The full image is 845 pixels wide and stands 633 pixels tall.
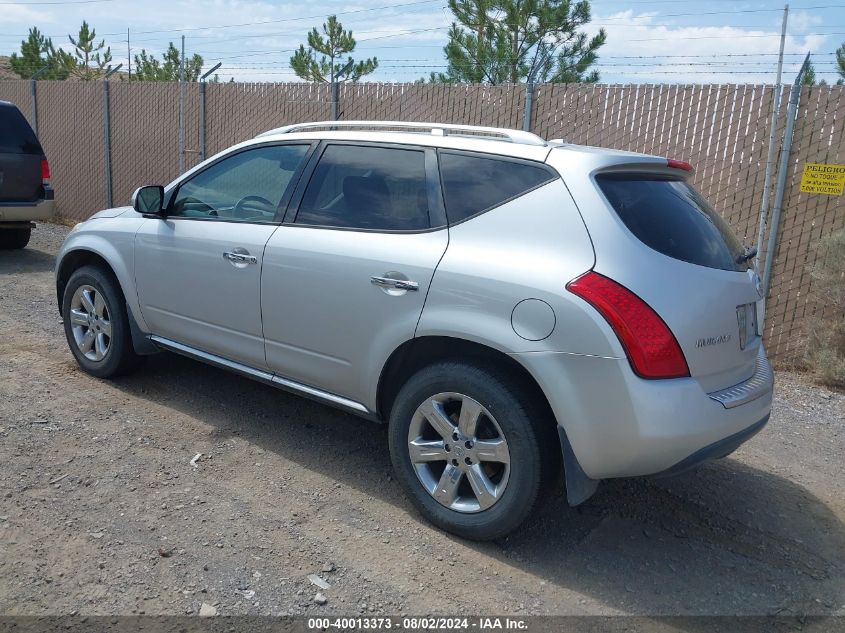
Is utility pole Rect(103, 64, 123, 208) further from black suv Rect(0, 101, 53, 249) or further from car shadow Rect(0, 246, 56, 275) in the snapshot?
black suv Rect(0, 101, 53, 249)

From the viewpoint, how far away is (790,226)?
6898 mm

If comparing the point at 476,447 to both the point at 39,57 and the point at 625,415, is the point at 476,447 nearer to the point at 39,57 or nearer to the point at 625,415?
the point at 625,415

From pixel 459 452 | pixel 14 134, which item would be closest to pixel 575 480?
pixel 459 452

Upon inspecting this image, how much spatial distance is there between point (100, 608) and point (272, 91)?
28.7 ft

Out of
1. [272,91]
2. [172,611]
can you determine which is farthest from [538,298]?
[272,91]

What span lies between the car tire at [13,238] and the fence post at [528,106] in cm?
685

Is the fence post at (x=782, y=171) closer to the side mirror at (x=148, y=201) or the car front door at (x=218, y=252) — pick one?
the car front door at (x=218, y=252)

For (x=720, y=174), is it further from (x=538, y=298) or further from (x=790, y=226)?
(x=538, y=298)

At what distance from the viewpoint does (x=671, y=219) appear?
359 centimetres

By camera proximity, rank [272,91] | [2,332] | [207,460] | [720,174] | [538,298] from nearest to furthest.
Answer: [538,298], [207,460], [2,332], [720,174], [272,91]

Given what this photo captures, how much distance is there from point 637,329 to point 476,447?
0.90 meters

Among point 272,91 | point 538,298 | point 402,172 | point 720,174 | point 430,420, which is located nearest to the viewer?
point 538,298

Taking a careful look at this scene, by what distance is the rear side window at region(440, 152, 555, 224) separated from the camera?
11.8 feet

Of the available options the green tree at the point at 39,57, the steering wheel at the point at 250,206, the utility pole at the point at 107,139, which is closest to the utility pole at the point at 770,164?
the steering wheel at the point at 250,206
